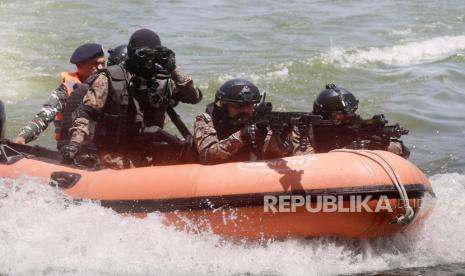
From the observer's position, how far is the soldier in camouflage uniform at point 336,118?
596 centimetres

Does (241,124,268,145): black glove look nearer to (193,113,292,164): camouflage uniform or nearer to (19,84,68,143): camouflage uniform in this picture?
(193,113,292,164): camouflage uniform

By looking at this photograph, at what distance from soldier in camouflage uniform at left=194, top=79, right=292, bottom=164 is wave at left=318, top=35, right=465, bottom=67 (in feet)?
26.4

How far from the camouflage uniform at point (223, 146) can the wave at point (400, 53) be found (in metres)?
8.07

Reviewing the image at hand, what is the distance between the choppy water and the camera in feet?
17.8

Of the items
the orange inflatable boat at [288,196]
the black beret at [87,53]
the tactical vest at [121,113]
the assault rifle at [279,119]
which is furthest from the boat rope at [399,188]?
the black beret at [87,53]

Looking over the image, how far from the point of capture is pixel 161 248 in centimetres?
543

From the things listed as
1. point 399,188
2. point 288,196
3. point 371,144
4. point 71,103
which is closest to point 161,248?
point 288,196

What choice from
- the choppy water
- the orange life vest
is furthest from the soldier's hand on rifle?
the orange life vest

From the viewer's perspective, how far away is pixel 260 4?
18.2 metres

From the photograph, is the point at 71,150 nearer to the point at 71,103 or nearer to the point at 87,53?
the point at 71,103

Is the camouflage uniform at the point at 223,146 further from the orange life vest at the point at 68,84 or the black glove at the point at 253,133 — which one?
the orange life vest at the point at 68,84

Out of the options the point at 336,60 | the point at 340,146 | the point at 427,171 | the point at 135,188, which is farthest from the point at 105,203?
the point at 336,60

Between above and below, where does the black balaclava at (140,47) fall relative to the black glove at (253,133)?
above

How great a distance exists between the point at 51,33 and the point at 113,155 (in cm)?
901
